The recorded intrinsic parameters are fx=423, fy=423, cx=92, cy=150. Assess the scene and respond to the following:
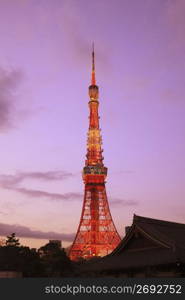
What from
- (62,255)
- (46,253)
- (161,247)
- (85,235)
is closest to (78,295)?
(161,247)

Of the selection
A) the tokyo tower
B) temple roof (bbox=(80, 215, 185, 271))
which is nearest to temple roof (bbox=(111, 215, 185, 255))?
temple roof (bbox=(80, 215, 185, 271))

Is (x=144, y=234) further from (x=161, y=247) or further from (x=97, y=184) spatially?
(x=97, y=184)

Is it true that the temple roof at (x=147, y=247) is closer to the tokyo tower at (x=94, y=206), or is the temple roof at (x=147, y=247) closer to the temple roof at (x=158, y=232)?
the temple roof at (x=158, y=232)

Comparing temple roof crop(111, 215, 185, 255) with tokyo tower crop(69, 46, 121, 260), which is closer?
temple roof crop(111, 215, 185, 255)

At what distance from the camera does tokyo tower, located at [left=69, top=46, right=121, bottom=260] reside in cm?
6631

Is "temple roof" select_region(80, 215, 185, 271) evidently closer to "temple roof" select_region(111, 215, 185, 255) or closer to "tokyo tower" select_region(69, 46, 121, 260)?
"temple roof" select_region(111, 215, 185, 255)

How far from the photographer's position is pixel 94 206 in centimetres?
7038

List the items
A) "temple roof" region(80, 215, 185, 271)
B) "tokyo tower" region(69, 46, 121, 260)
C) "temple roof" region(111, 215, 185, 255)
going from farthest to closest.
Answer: "tokyo tower" region(69, 46, 121, 260) < "temple roof" region(111, 215, 185, 255) < "temple roof" region(80, 215, 185, 271)

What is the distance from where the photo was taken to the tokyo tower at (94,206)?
218ft

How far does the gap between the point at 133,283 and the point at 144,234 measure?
5066 millimetres

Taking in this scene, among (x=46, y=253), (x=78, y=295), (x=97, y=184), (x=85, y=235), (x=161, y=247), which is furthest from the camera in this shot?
(x=97, y=184)

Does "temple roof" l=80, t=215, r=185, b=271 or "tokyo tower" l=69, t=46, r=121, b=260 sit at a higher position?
"tokyo tower" l=69, t=46, r=121, b=260

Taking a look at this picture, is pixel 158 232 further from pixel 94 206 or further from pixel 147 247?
pixel 94 206

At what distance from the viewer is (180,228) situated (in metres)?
27.5
